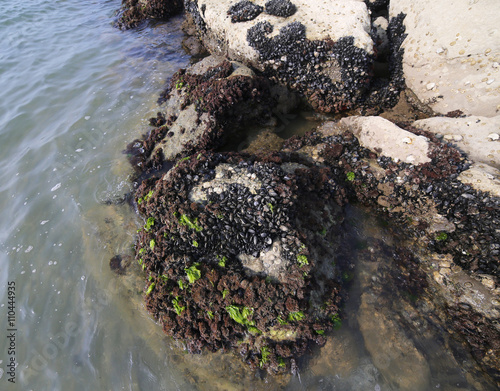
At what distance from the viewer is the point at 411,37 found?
7016 mm

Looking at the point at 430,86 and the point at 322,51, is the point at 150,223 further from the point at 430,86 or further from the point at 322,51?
the point at 430,86

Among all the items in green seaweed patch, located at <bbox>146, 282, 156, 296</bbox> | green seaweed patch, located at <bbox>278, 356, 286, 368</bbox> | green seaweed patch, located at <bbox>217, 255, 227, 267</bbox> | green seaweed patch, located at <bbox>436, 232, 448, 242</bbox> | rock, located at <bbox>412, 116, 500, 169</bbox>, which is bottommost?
green seaweed patch, located at <bbox>278, 356, 286, 368</bbox>

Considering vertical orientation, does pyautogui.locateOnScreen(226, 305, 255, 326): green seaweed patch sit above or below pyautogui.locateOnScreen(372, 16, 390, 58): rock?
below

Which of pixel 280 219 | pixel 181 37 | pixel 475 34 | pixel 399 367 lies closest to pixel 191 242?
pixel 280 219

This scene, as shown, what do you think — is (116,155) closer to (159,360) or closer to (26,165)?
(26,165)

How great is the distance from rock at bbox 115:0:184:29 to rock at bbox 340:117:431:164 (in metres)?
11.8

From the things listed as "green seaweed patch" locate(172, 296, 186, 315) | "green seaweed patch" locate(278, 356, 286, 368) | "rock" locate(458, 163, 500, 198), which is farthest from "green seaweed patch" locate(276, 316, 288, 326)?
"rock" locate(458, 163, 500, 198)

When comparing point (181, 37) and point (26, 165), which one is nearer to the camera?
point (26, 165)

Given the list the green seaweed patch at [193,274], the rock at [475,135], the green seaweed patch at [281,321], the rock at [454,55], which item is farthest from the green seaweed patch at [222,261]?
the rock at [454,55]

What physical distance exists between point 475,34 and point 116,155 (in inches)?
353

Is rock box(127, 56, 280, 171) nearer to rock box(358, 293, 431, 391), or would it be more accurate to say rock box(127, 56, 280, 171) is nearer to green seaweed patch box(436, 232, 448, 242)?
green seaweed patch box(436, 232, 448, 242)

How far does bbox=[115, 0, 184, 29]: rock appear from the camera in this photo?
12977 mm

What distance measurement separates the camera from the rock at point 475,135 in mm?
5098

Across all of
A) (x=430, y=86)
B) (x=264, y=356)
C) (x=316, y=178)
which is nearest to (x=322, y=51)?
(x=430, y=86)
